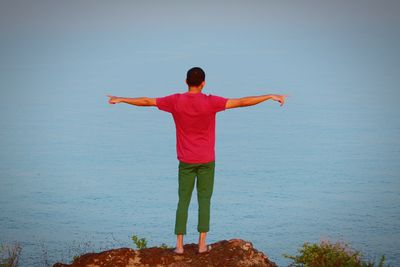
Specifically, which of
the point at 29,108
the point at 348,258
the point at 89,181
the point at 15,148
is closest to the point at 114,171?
the point at 89,181

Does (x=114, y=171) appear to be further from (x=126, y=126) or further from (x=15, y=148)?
(x=126, y=126)

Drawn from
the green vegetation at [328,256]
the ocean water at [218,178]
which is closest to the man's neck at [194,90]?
the green vegetation at [328,256]

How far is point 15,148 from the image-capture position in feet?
327

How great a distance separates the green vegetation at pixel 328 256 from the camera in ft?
42.1

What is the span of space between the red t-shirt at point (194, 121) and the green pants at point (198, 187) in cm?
14

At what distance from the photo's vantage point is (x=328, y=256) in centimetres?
1288

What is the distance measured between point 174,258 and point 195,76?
240cm

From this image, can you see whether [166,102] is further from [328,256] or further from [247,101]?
[328,256]

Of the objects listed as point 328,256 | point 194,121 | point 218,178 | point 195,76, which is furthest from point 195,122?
point 218,178

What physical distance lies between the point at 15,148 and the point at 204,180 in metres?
89.2

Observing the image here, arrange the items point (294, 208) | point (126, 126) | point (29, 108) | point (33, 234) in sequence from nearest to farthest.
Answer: point (33, 234)
point (294, 208)
point (126, 126)
point (29, 108)

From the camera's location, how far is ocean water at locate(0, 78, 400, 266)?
60.3 metres

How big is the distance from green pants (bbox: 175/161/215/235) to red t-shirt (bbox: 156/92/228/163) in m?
0.14

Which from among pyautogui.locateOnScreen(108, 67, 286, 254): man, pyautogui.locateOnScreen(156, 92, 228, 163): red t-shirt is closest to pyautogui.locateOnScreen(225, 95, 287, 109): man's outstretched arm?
pyautogui.locateOnScreen(108, 67, 286, 254): man
